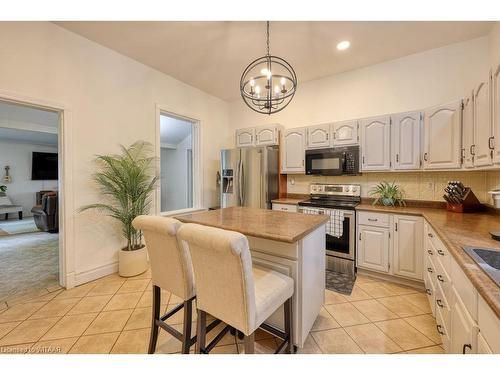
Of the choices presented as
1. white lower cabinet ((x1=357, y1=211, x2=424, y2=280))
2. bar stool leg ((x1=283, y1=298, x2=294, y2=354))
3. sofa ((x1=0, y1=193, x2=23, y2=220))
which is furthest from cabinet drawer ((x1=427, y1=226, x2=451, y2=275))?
sofa ((x1=0, y1=193, x2=23, y2=220))

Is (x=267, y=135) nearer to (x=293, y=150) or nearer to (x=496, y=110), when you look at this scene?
(x=293, y=150)

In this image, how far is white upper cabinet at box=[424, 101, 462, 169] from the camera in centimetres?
233

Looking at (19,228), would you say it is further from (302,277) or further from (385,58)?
(385,58)

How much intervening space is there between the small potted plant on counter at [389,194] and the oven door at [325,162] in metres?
0.58

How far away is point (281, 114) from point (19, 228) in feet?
22.4

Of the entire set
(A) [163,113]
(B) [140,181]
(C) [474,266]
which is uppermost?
(A) [163,113]

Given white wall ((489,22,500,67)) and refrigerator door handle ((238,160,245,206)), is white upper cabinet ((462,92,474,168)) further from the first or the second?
refrigerator door handle ((238,160,245,206))

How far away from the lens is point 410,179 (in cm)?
293

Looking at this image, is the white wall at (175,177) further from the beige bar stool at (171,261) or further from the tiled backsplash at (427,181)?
the beige bar stool at (171,261)

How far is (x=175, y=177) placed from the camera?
545 cm

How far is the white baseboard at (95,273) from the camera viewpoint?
254cm

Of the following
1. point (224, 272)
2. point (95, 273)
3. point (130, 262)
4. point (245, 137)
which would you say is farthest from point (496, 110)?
point (95, 273)
